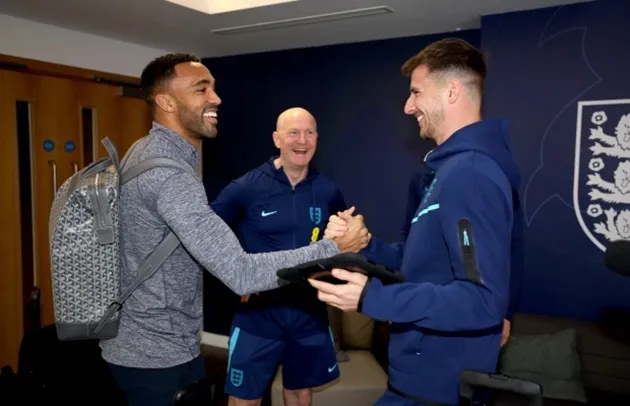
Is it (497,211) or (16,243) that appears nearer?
(497,211)

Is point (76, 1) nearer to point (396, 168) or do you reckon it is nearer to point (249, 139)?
point (249, 139)

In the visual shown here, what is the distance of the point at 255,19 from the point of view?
141 inches

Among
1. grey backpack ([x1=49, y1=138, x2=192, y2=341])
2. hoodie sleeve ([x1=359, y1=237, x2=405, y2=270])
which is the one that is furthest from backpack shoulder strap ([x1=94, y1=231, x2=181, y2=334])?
hoodie sleeve ([x1=359, y1=237, x2=405, y2=270])

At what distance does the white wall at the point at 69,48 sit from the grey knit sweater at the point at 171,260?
256 centimetres

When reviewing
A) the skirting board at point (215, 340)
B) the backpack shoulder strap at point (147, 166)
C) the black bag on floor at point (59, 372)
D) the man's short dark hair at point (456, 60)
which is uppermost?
the man's short dark hair at point (456, 60)

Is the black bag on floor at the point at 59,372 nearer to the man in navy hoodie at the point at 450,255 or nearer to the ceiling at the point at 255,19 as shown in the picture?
the man in navy hoodie at the point at 450,255

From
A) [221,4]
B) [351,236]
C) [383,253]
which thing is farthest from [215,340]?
[351,236]

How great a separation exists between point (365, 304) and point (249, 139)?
3.67 m

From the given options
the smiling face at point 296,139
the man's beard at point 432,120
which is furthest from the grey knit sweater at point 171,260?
the smiling face at point 296,139

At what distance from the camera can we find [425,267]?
140cm

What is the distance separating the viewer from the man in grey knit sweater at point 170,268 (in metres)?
1.43

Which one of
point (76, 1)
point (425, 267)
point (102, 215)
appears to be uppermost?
point (76, 1)

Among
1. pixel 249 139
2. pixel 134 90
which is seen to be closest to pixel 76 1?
pixel 134 90

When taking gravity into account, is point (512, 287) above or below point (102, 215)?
below
